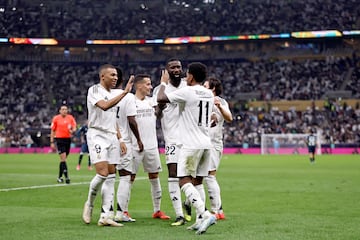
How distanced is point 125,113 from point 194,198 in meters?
2.72

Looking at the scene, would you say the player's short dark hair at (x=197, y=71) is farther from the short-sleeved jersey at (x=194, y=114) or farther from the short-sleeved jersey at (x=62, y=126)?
the short-sleeved jersey at (x=62, y=126)

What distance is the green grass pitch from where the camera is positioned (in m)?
9.42

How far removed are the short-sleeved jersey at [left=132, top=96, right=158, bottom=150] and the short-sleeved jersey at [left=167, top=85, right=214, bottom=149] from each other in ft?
6.78

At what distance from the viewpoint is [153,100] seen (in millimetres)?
11734

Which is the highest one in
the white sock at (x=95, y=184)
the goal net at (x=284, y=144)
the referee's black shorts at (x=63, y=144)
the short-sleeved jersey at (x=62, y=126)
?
the short-sleeved jersey at (x=62, y=126)

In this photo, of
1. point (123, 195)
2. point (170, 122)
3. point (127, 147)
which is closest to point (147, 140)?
point (127, 147)

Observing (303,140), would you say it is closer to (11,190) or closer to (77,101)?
(77,101)

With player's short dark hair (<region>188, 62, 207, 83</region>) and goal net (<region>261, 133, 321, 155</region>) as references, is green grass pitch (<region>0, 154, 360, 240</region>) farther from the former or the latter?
goal net (<region>261, 133, 321, 155</region>)

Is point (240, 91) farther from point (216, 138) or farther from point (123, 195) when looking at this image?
point (123, 195)

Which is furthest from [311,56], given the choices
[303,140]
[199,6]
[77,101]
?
[77,101]

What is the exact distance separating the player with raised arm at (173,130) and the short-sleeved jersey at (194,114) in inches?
34.4

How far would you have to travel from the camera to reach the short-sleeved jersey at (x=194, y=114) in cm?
984

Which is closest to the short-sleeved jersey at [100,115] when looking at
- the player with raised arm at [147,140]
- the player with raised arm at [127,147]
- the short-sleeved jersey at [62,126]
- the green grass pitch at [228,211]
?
the player with raised arm at [127,147]

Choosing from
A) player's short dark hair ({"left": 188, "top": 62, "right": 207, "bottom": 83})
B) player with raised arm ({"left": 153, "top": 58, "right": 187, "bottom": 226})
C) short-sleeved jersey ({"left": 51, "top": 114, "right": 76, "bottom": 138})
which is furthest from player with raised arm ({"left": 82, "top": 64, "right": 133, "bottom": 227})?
short-sleeved jersey ({"left": 51, "top": 114, "right": 76, "bottom": 138})
